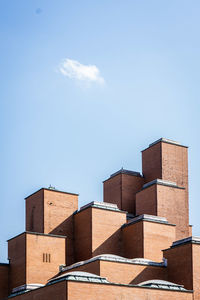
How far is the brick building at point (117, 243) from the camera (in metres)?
33.4

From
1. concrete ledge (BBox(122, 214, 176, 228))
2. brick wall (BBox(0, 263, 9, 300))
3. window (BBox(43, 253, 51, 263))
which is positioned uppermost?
concrete ledge (BBox(122, 214, 176, 228))

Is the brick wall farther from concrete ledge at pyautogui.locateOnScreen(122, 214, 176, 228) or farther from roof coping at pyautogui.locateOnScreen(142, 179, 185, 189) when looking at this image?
roof coping at pyautogui.locateOnScreen(142, 179, 185, 189)

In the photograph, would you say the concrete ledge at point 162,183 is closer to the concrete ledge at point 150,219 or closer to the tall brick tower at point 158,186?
the tall brick tower at point 158,186

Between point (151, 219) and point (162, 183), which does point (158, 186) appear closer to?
point (162, 183)

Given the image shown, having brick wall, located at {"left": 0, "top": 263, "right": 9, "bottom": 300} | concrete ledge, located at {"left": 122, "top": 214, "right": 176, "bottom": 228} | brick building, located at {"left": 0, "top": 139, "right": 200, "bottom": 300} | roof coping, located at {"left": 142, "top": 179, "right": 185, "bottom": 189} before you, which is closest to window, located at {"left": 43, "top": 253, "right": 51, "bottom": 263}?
brick building, located at {"left": 0, "top": 139, "right": 200, "bottom": 300}

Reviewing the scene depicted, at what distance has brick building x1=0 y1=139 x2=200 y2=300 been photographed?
33.4m

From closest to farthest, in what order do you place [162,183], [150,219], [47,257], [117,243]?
[47,257] → [150,219] → [117,243] → [162,183]

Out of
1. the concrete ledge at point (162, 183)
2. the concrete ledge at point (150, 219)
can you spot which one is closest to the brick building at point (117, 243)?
the concrete ledge at point (162, 183)

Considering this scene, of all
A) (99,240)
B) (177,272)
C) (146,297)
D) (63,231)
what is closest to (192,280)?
(177,272)

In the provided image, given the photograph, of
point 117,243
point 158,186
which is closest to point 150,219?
point 117,243

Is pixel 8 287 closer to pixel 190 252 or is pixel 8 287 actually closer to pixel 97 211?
pixel 97 211

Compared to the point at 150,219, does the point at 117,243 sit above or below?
below

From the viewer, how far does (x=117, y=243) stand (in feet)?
144

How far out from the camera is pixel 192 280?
36.8 meters
